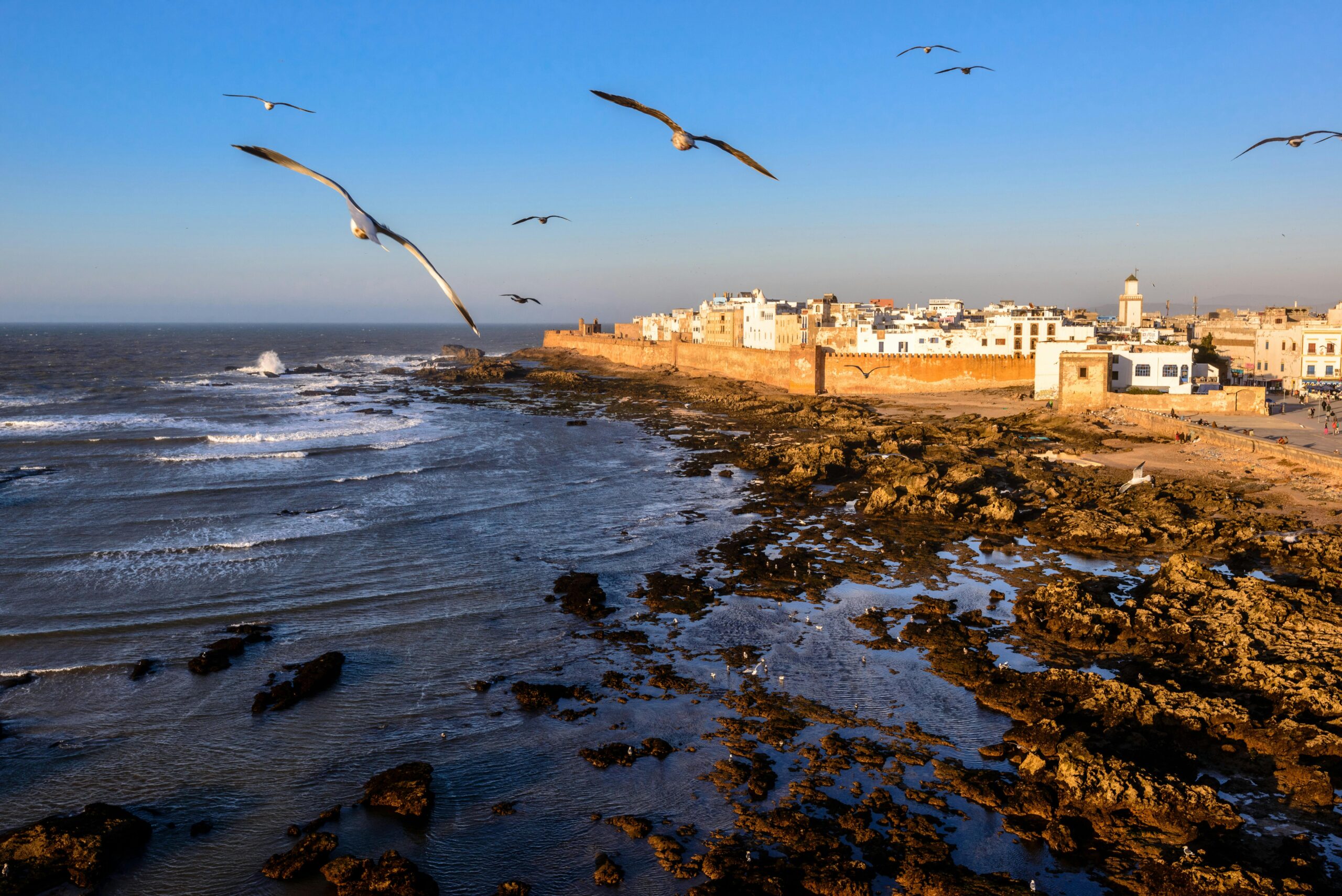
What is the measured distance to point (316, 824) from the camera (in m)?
9.20

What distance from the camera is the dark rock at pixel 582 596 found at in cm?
1550

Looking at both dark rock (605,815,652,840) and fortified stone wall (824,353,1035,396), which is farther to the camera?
fortified stone wall (824,353,1035,396)

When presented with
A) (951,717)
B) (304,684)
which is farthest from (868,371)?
(304,684)

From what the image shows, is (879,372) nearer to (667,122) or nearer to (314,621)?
(314,621)

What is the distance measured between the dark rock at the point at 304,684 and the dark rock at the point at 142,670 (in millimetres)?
2196

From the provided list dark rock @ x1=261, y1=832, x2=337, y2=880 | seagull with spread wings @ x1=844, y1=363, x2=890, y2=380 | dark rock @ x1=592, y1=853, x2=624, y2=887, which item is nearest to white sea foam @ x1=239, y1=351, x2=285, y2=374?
Result: seagull with spread wings @ x1=844, y1=363, x2=890, y2=380

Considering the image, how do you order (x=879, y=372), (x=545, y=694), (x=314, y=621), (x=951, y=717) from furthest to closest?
(x=879, y=372) → (x=314, y=621) → (x=545, y=694) → (x=951, y=717)

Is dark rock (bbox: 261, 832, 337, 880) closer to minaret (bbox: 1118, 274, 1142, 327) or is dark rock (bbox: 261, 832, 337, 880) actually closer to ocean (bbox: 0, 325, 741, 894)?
ocean (bbox: 0, 325, 741, 894)

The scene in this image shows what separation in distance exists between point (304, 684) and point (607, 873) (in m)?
6.47

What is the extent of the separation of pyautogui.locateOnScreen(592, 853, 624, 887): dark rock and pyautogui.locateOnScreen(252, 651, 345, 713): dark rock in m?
6.01

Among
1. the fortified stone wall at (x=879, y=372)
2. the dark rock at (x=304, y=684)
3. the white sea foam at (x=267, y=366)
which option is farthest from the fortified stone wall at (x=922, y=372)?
the white sea foam at (x=267, y=366)

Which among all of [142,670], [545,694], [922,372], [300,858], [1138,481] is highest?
[922,372]

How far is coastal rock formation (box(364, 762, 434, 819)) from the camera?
31.1ft

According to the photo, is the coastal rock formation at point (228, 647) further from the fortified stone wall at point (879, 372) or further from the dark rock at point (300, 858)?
the fortified stone wall at point (879, 372)
